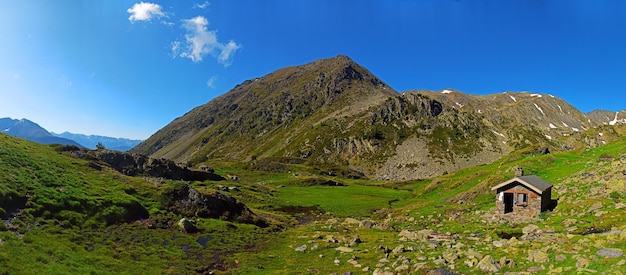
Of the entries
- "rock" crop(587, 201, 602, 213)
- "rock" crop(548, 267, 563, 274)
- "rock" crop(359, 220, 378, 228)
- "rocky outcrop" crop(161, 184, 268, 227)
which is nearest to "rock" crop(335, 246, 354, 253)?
"rock" crop(548, 267, 563, 274)

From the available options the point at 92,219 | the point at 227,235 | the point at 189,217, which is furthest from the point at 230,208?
the point at 92,219

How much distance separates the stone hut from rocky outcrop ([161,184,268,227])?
123ft

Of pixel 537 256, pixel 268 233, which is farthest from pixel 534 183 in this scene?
pixel 268 233

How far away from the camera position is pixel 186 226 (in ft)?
162

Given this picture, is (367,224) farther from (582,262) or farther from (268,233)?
(582,262)

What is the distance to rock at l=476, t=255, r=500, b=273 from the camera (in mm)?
23016

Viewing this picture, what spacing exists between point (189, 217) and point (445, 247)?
38304 millimetres

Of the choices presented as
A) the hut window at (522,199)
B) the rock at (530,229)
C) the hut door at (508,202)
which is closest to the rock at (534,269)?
the rock at (530,229)

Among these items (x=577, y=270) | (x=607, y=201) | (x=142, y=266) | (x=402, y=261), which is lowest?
(x=142, y=266)

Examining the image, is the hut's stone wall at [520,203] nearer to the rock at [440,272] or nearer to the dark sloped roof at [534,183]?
the dark sloped roof at [534,183]

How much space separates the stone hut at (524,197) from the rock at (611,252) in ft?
67.4

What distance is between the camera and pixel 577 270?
1995 cm

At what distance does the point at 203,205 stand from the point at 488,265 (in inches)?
1806

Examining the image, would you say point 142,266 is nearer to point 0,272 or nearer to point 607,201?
point 0,272
